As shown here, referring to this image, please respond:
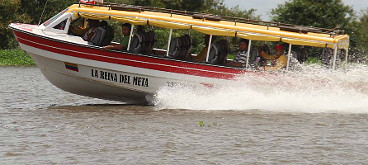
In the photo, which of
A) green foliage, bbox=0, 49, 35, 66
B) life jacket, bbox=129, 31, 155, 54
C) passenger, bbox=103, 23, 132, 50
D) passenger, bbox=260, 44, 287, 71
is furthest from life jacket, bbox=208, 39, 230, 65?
green foliage, bbox=0, 49, 35, 66

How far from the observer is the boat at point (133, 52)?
51.7ft

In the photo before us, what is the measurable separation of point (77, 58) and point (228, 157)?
591cm

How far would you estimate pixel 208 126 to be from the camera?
544 inches

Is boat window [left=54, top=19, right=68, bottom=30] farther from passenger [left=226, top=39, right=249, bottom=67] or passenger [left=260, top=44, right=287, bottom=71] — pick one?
passenger [left=260, top=44, right=287, bottom=71]

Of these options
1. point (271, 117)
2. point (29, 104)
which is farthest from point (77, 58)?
point (271, 117)

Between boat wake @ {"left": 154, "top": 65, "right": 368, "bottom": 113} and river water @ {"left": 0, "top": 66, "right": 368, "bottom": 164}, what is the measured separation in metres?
0.02

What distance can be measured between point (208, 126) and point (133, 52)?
3012 mm

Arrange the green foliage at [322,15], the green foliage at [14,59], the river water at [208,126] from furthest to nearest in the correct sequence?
the green foliage at [322,15]
the green foliage at [14,59]
the river water at [208,126]

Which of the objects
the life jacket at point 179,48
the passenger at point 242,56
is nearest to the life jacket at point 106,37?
the life jacket at point 179,48

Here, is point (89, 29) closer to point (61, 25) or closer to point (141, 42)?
point (61, 25)

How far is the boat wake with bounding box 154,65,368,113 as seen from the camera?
16188 mm

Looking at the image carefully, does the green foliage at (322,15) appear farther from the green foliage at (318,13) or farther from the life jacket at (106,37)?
the life jacket at (106,37)

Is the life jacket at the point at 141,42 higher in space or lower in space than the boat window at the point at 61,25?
lower

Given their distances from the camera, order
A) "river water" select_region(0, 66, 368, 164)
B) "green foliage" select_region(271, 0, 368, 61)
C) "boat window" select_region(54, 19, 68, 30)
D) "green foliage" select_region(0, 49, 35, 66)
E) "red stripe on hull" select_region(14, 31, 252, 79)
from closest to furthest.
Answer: "river water" select_region(0, 66, 368, 164)
"red stripe on hull" select_region(14, 31, 252, 79)
"boat window" select_region(54, 19, 68, 30)
"green foliage" select_region(0, 49, 35, 66)
"green foliage" select_region(271, 0, 368, 61)
